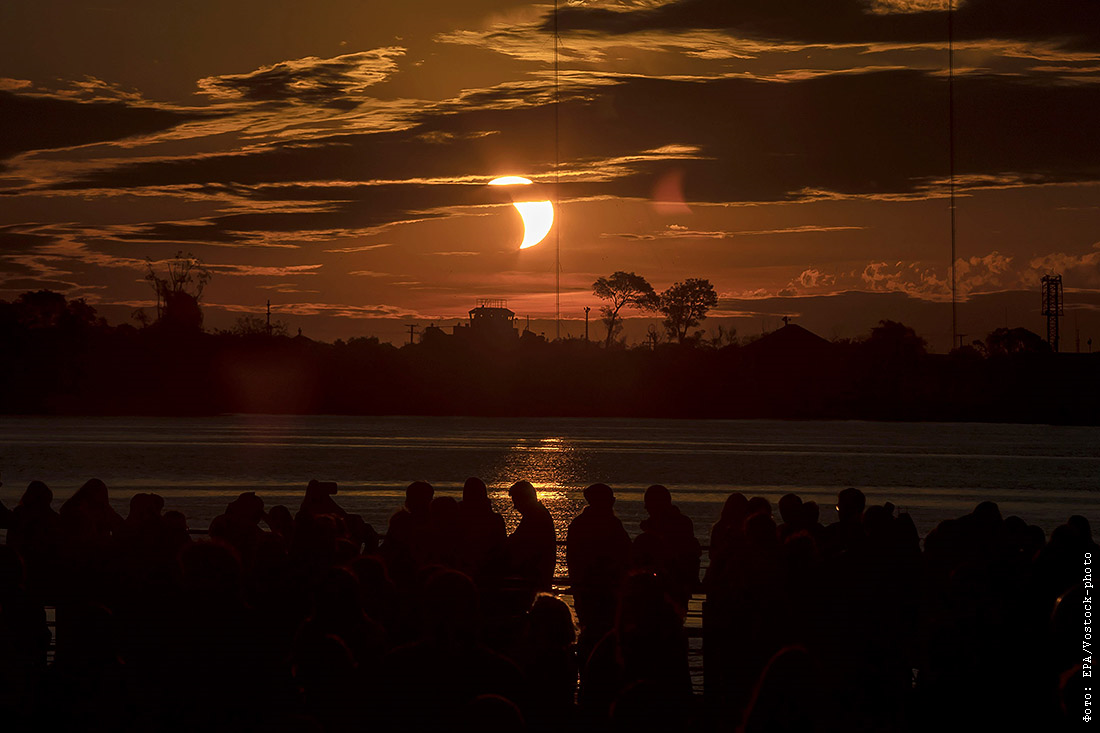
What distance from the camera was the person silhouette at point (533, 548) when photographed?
8625 millimetres

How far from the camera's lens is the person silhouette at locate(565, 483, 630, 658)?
25.0ft

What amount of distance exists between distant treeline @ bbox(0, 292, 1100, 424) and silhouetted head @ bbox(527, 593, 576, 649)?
157930mm

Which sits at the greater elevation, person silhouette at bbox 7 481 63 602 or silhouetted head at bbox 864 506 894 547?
silhouetted head at bbox 864 506 894 547

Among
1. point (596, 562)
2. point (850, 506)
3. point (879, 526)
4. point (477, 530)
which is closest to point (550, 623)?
point (596, 562)

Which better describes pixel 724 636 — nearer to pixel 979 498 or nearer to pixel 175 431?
pixel 979 498

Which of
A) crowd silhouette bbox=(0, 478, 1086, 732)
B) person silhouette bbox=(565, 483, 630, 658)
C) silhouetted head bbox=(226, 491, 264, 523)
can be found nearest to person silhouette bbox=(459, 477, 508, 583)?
crowd silhouette bbox=(0, 478, 1086, 732)

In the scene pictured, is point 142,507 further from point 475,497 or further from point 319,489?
point 475,497

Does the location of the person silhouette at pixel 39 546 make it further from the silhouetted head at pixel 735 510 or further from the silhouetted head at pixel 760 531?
the silhouetted head at pixel 735 510

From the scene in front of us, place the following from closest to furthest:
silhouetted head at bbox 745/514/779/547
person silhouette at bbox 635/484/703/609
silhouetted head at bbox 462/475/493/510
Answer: silhouetted head at bbox 745/514/779/547, person silhouette at bbox 635/484/703/609, silhouetted head at bbox 462/475/493/510

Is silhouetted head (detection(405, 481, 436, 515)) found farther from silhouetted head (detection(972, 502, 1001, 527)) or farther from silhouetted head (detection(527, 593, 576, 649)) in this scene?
silhouetted head (detection(972, 502, 1001, 527))

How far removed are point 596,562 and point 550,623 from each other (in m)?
2.24

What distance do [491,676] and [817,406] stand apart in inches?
7259

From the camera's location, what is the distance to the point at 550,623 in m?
5.53

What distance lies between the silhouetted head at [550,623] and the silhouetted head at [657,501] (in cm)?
369
